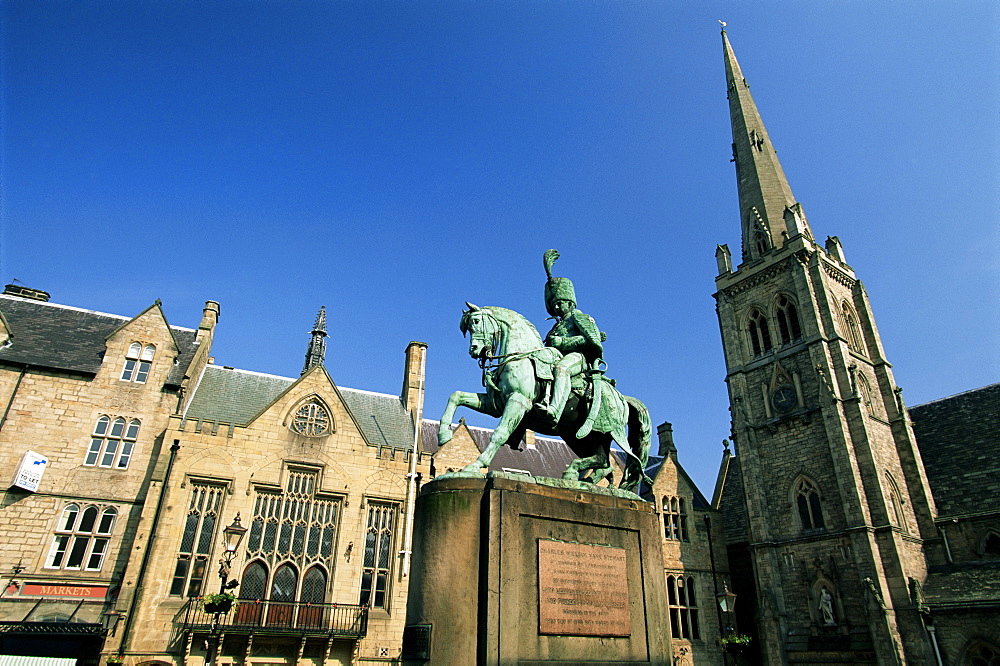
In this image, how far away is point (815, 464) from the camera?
31953 mm

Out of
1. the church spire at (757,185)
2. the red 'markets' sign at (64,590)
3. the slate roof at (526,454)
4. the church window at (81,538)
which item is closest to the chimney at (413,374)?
the slate roof at (526,454)

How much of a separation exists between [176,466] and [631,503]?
19632 mm

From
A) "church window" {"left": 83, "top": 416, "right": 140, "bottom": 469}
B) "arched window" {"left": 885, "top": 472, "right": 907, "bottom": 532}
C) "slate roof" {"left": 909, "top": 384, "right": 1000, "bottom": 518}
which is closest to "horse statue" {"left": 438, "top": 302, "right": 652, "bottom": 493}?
"church window" {"left": 83, "top": 416, "right": 140, "bottom": 469}

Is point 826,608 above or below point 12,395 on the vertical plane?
below

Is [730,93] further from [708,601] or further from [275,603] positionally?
[275,603]

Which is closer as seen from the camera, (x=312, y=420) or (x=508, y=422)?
(x=508, y=422)

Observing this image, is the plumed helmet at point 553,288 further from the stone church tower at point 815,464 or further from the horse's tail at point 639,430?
the stone church tower at point 815,464

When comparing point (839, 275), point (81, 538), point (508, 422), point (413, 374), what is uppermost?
point (839, 275)

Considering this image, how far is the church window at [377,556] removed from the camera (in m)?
23.0

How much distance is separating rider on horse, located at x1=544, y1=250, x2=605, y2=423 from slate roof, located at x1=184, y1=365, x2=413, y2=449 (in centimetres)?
1795

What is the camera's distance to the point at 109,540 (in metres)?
21.2

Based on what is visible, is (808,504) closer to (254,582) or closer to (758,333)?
(758,333)

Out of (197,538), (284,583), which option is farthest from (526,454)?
(197,538)

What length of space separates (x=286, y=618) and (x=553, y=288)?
17715 mm
